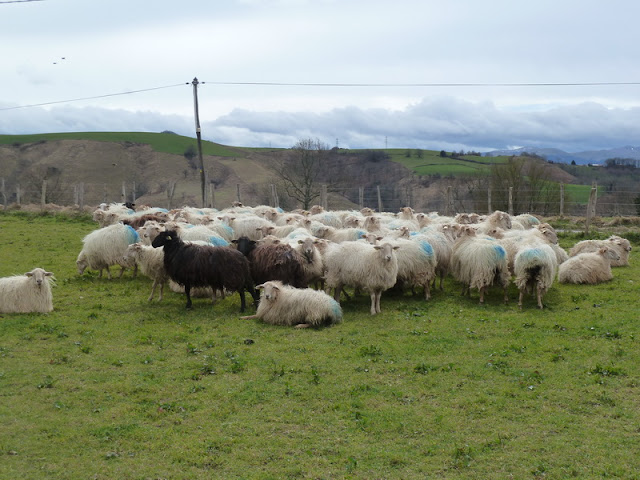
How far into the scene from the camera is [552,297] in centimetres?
1241

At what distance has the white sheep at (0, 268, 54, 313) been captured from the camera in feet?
36.0

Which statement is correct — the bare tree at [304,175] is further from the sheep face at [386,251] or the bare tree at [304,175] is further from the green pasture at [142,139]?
the green pasture at [142,139]

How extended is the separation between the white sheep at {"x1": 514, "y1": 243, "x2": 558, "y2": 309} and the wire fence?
14395 millimetres

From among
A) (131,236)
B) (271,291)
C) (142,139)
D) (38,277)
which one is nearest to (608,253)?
(271,291)

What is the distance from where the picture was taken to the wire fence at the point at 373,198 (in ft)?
102

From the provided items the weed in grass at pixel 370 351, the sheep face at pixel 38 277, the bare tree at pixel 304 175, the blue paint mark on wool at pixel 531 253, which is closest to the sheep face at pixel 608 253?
the blue paint mark on wool at pixel 531 253

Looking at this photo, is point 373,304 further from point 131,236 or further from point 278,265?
point 131,236

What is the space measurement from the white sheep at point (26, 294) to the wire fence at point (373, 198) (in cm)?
1867

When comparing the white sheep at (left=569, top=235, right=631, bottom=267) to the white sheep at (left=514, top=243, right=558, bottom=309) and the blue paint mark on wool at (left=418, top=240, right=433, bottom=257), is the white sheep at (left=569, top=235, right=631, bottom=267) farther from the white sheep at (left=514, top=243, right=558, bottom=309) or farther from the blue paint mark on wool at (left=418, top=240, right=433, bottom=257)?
the blue paint mark on wool at (left=418, top=240, right=433, bottom=257)

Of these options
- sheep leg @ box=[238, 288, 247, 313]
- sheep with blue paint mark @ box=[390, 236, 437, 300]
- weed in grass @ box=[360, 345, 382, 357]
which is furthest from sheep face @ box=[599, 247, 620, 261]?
sheep leg @ box=[238, 288, 247, 313]

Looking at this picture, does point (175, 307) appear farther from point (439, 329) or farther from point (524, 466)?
point (524, 466)

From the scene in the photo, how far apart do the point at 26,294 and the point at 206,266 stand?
11.5ft

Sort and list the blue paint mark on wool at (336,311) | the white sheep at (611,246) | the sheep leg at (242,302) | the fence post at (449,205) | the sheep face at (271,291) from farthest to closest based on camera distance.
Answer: the fence post at (449,205) < the white sheep at (611,246) < the sheep leg at (242,302) < the sheep face at (271,291) < the blue paint mark on wool at (336,311)

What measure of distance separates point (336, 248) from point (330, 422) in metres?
5.76
